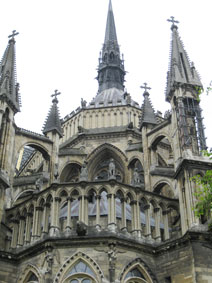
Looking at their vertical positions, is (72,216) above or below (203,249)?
above

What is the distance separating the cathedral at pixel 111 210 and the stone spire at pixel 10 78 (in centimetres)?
6

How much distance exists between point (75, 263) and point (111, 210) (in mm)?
2621

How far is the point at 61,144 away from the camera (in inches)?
1389

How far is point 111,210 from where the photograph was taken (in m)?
20.5

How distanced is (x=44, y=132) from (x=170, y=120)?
7.63 m

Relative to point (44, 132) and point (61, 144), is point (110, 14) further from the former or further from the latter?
point (44, 132)

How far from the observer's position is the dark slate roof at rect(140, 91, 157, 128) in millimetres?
29053

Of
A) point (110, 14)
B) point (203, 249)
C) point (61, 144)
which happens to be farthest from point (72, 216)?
point (110, 14)

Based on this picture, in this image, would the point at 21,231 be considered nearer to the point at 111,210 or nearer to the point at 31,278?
the point at 31,278

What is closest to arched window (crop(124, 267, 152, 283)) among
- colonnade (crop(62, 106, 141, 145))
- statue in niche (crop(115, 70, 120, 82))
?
colonnade (crop(62, 106, 141, 145))

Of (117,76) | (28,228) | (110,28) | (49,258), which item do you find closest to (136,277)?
(49,258)

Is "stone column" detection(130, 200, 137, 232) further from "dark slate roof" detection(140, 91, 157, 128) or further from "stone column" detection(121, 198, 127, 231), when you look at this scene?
"dark slate roof" detection(140, 91, 157, 128)

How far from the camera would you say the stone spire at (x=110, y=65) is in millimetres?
44625

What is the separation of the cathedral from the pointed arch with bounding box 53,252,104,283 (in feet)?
0.12
